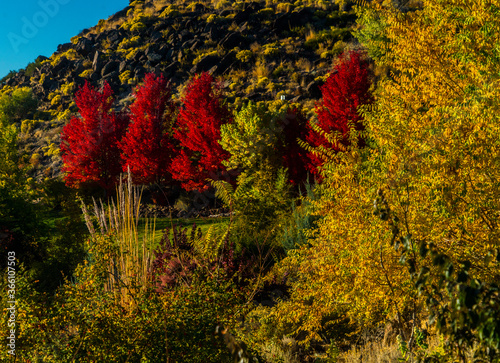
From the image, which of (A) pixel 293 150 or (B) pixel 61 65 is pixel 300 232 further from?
(B) pixel 61 65

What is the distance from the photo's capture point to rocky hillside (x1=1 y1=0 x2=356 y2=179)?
31.9 m

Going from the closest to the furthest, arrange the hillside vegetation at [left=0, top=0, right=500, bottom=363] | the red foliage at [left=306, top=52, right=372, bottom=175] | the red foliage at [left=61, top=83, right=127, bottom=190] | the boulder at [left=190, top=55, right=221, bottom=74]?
the hillside vegetation at [left=0, top=0, right=500, bottom=363] → the red foliage at [left=306, top=52, right=372, bottom=175] → the red foliage at [left=61, top=83, right=127, bottom=190] → the boulder at [left=190, top=55, right=221, bottom=74]

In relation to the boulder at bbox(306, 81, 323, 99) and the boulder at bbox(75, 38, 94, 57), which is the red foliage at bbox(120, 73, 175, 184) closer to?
the boulder at bbox(306, 81, 323, 99)

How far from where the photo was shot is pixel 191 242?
7.28 metres

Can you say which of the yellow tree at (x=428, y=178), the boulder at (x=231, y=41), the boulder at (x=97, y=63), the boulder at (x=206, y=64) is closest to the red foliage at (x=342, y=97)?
the yellow tree at (x=428, y=178)

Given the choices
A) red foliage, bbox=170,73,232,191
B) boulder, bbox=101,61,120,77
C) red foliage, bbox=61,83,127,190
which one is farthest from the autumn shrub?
boulder, bbox=101,61,120,77

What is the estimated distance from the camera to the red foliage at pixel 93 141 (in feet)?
57.8

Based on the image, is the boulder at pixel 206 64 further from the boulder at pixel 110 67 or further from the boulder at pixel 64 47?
the boulder at pixel 64 47

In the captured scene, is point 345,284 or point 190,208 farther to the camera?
point 190,208

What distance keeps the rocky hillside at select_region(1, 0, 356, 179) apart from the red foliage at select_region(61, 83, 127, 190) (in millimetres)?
11693

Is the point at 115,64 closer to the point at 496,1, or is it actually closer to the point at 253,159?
the point at 253,159

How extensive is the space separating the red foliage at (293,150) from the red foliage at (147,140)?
19.5 feet

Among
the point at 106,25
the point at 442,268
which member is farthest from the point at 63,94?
the point at 442,268

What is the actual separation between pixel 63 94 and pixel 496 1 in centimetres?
4423
